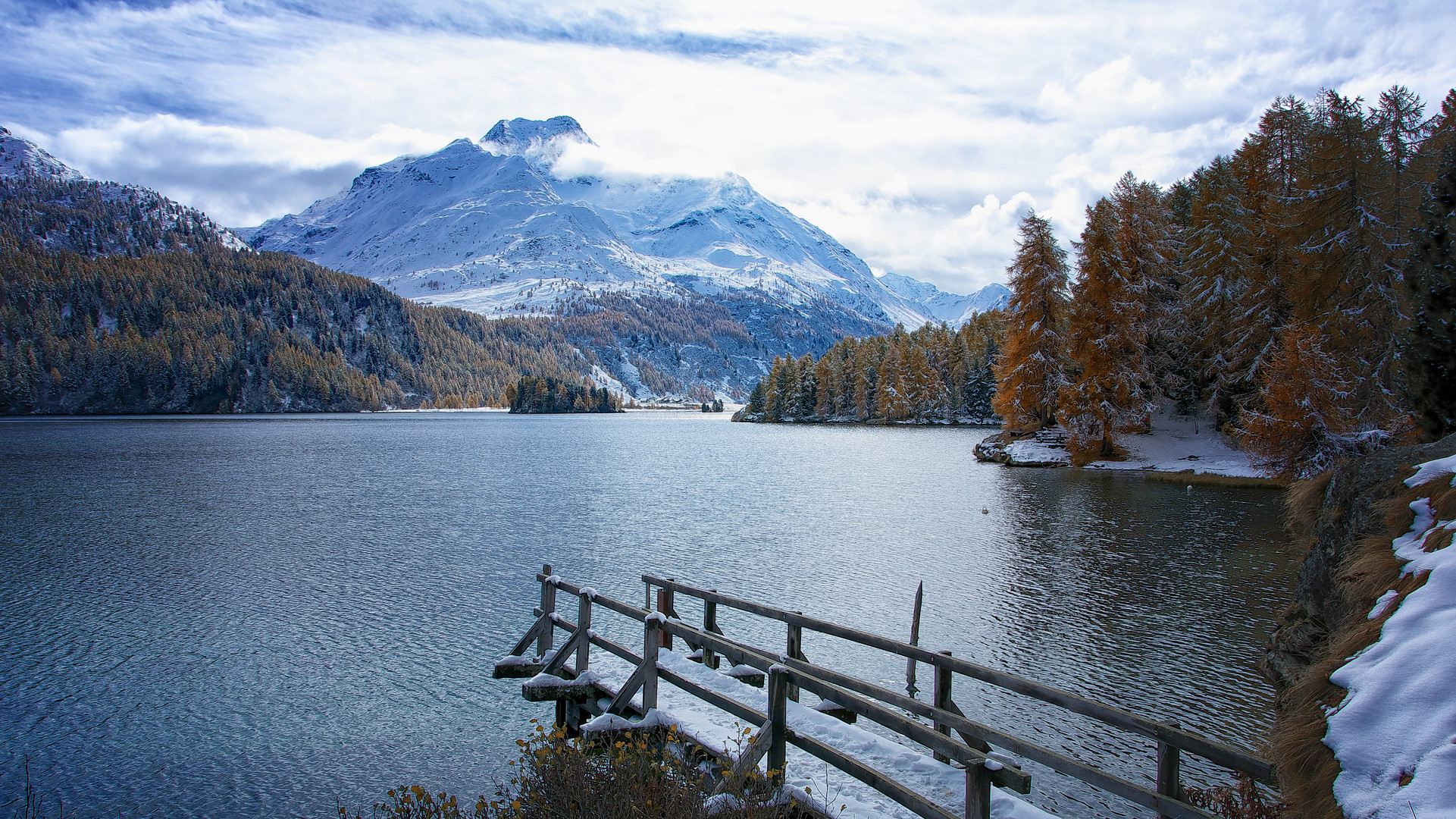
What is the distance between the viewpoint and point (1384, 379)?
34719 mm

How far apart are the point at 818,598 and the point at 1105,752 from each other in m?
9.88

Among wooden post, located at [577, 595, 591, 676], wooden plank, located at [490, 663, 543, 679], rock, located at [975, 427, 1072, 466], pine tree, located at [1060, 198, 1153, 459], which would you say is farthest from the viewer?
rock, located at [975, 427, 1072, 466]

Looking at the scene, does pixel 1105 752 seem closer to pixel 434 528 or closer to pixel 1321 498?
pixel 1321 498

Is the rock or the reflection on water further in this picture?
the rock

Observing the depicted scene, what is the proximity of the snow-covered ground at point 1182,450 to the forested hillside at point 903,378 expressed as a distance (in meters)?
49.8

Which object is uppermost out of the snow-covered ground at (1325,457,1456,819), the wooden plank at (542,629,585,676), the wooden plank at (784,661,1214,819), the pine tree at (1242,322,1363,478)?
the pine tree at (1242,322,1363,478)

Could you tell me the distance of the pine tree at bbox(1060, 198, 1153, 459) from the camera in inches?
1929

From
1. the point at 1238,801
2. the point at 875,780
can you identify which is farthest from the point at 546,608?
the point at 1238,801

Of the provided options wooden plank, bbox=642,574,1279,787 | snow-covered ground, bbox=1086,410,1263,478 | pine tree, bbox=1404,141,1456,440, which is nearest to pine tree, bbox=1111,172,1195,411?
snow-covered ground, bbox=1086,410,1263,478

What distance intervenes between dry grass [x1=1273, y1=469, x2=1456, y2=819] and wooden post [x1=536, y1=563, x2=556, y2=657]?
466 inches

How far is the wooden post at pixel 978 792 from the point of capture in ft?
20.0

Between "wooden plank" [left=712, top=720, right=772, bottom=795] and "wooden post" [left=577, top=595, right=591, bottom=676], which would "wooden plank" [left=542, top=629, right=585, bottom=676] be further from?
"wooden plank" [left=712, top=720, right=772, bottom=795]

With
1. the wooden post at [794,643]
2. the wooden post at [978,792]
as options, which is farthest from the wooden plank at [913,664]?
the wooden post at [978,792]

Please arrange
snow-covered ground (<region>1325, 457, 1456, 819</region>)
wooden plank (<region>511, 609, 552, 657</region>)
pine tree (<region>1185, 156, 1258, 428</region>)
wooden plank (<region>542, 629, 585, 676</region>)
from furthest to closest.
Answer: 1. pine tree (<region>1185, 156, 1258, 428</region>)
2. wooden plank (<region>511, 609, 552, 657</region>)
3. wooden plank (<region>542, 629, 585, 676</region>)
4. snow-covered ground (<region>1325, 457, 1456, 819</region>)
